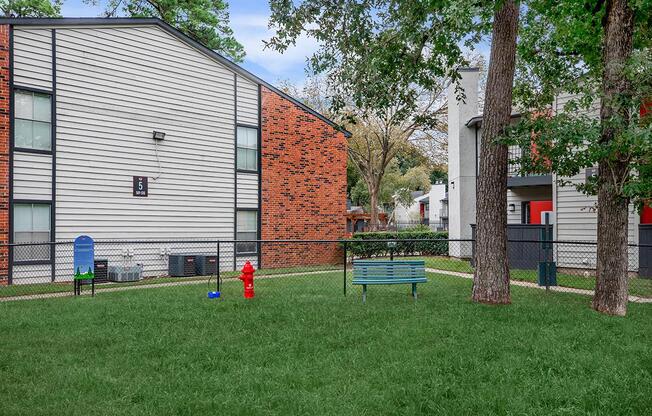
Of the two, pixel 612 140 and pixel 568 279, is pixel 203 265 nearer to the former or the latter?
pixel 568 279

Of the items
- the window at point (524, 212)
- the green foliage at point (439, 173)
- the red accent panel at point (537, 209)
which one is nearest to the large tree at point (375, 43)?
the window at point (524, 212)

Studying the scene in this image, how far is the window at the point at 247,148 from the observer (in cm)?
1770

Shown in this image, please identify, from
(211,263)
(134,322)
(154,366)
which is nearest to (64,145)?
(211,263)

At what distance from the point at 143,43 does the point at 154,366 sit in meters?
12.5

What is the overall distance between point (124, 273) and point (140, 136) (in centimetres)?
403

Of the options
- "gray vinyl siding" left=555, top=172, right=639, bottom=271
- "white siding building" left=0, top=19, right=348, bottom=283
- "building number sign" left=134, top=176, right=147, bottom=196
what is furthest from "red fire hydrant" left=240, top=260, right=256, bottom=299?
"gray vinyl siding" left=555, top=172, right=639, bottom=271

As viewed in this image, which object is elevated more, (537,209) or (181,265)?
(537,209)

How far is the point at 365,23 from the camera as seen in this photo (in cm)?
1109

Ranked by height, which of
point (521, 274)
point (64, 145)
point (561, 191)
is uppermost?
point (64, 145)

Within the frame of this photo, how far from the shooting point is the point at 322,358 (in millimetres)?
5715

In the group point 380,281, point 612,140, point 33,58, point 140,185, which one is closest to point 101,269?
point 140,185

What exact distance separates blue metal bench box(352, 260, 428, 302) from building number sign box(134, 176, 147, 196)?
813cm

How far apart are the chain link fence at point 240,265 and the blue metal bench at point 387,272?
A: 2.31 ft

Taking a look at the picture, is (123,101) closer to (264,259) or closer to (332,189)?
(264,259)
